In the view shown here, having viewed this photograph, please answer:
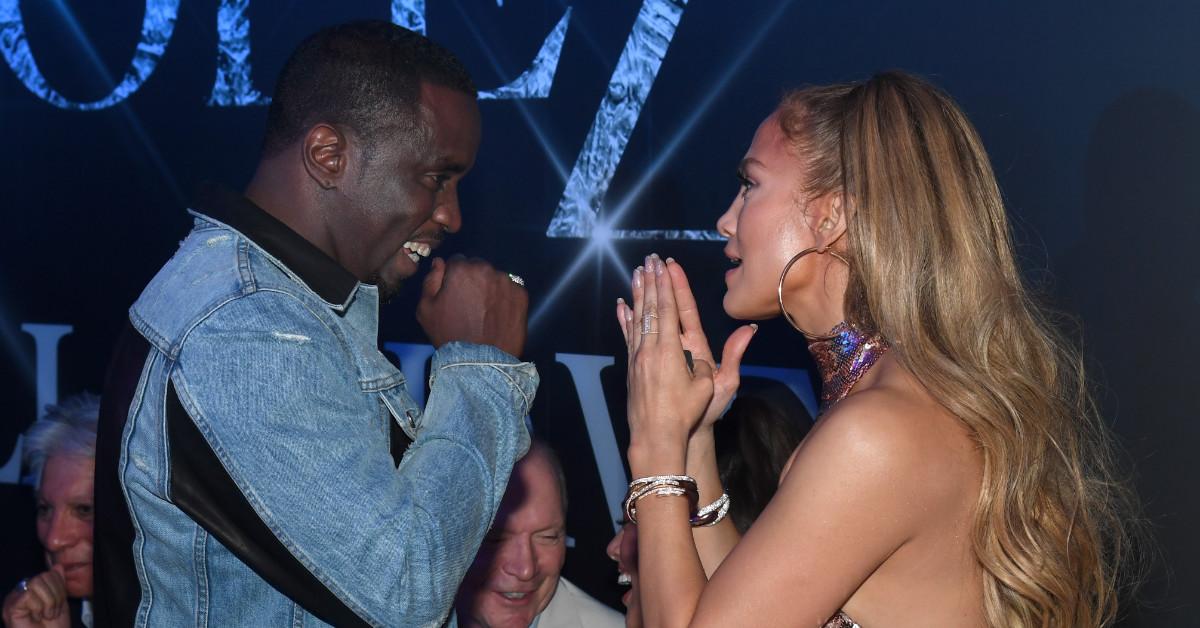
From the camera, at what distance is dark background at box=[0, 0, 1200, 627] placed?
247 centimetres

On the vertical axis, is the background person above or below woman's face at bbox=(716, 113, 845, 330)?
below

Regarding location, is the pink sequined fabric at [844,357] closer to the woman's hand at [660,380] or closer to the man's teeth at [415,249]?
the woman's hand at [660,380]

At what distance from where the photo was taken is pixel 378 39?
1.74 metres

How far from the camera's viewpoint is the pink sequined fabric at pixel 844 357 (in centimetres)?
163

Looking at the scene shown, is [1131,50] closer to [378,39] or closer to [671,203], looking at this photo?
[671,203]

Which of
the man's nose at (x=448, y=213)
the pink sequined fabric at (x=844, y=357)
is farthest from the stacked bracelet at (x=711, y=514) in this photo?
the man's nose at (x=448, y=213)

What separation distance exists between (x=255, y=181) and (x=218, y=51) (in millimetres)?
2154

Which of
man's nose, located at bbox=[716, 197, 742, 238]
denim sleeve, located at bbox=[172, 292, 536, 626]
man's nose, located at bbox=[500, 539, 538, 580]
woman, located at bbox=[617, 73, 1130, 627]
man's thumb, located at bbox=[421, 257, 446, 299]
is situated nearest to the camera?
denim sleeve, located at bbox=[172, 292, 536, 626]

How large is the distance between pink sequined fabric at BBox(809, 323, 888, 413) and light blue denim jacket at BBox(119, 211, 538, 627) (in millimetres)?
490

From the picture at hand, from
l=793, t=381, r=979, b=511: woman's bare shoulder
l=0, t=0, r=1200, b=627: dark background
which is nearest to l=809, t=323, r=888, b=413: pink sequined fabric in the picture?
l=793, t=381, r=979, b=511: woman's bare shoulder

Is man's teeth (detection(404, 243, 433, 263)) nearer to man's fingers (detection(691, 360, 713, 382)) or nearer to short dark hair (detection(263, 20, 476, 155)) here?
short dark hair (detection(263, 20, 476, 155))

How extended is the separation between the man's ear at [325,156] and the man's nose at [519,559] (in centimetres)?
126

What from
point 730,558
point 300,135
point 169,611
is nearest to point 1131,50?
point 730,558

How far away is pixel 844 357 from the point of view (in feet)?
5.48
